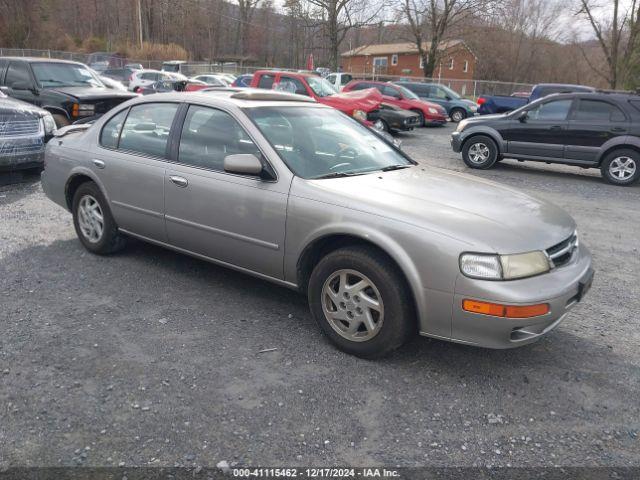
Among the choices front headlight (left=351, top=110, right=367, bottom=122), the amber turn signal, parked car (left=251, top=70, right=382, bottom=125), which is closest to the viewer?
the amber turn signal

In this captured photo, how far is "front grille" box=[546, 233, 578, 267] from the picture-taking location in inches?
130

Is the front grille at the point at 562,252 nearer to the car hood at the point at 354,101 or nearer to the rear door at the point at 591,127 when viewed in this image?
the rear door at the point at 591,127

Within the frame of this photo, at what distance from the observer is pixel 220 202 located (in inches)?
159

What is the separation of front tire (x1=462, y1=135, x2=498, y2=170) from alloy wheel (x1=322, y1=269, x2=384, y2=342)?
9.37 meters

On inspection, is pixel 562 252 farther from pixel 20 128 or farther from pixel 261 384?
pixel 20 128

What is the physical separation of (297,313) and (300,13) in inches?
1451

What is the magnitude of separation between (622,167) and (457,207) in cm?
887

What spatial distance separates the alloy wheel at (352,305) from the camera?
11.1ft

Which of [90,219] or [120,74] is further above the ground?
[120,74]

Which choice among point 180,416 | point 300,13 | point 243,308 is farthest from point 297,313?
point 300,13

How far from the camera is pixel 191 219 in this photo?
4.26 m

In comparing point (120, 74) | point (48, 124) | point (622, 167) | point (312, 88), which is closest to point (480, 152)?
point (622, 167)

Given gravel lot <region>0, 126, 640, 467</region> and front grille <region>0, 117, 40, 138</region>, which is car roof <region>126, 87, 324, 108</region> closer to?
gravel lot <region>0, 126, 640, 467</region>

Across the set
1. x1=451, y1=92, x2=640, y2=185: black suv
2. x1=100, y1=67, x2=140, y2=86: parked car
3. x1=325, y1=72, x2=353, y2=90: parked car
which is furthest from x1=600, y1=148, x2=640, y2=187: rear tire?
x1=100, y1=67, x2=140, y2=86: parked car
